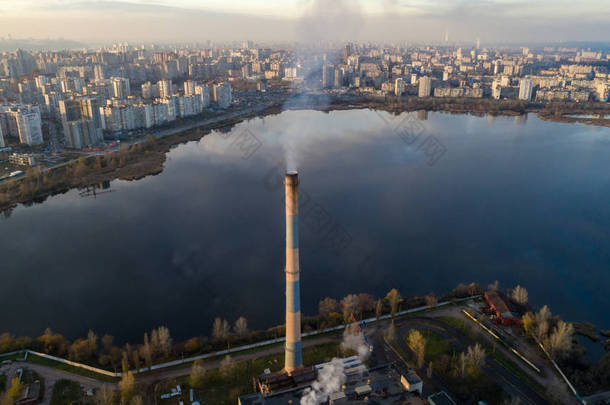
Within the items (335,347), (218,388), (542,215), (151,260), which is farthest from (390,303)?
(542,215)

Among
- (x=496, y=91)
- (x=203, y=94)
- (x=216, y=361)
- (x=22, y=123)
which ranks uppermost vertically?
(x=203, y=94)

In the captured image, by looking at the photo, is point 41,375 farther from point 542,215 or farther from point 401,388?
point 542,215

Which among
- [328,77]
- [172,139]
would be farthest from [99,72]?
[172,139]

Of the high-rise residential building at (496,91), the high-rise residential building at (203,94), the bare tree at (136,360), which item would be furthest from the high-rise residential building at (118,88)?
the high-rise residential building at (496,91)

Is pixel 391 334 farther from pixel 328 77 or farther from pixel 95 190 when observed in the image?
pixel 328 77

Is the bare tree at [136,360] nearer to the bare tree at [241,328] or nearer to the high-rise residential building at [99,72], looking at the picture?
the bare tree at [241,328]

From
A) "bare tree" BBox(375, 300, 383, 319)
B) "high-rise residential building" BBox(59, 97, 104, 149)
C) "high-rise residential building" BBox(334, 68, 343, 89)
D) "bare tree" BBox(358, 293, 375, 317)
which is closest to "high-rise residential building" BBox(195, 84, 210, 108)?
"high-rise residential building" BBox(59, 97, 104, 149)
